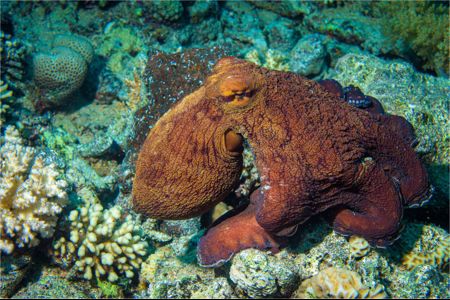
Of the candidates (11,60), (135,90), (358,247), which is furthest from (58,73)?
(358,247)

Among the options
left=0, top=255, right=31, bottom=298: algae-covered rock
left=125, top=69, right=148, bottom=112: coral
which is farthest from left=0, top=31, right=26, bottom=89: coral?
left=0, top=255, right=31, bottom=298: algae-covered rock

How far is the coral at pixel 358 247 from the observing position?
118 inches

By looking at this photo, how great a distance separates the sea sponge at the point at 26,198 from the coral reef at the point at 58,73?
2582mm

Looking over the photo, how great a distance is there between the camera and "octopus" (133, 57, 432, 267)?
254cm

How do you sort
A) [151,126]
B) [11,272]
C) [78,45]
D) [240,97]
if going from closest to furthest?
1. [240,97]
2. [11,272]
3. [151,126]
4. [78,45]

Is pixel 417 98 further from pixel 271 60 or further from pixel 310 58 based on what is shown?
pixel 271 60

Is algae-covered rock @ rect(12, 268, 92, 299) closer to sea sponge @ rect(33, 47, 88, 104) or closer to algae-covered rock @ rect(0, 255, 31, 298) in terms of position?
algae-covered rock @ rect(0, 255, 31, 298)

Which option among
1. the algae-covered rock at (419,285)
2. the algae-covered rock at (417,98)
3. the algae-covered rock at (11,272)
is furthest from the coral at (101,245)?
the algae-covered rock at (417,98)

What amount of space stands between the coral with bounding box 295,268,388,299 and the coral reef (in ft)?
17.9

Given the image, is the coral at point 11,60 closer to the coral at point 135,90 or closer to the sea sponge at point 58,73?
the sea sponge at point 58,73

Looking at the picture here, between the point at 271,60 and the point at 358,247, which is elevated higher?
the point at 271,60

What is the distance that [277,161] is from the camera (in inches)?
100

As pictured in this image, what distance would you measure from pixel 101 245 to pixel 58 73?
3.81 metres

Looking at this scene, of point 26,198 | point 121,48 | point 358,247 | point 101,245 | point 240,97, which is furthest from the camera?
point 121,48
